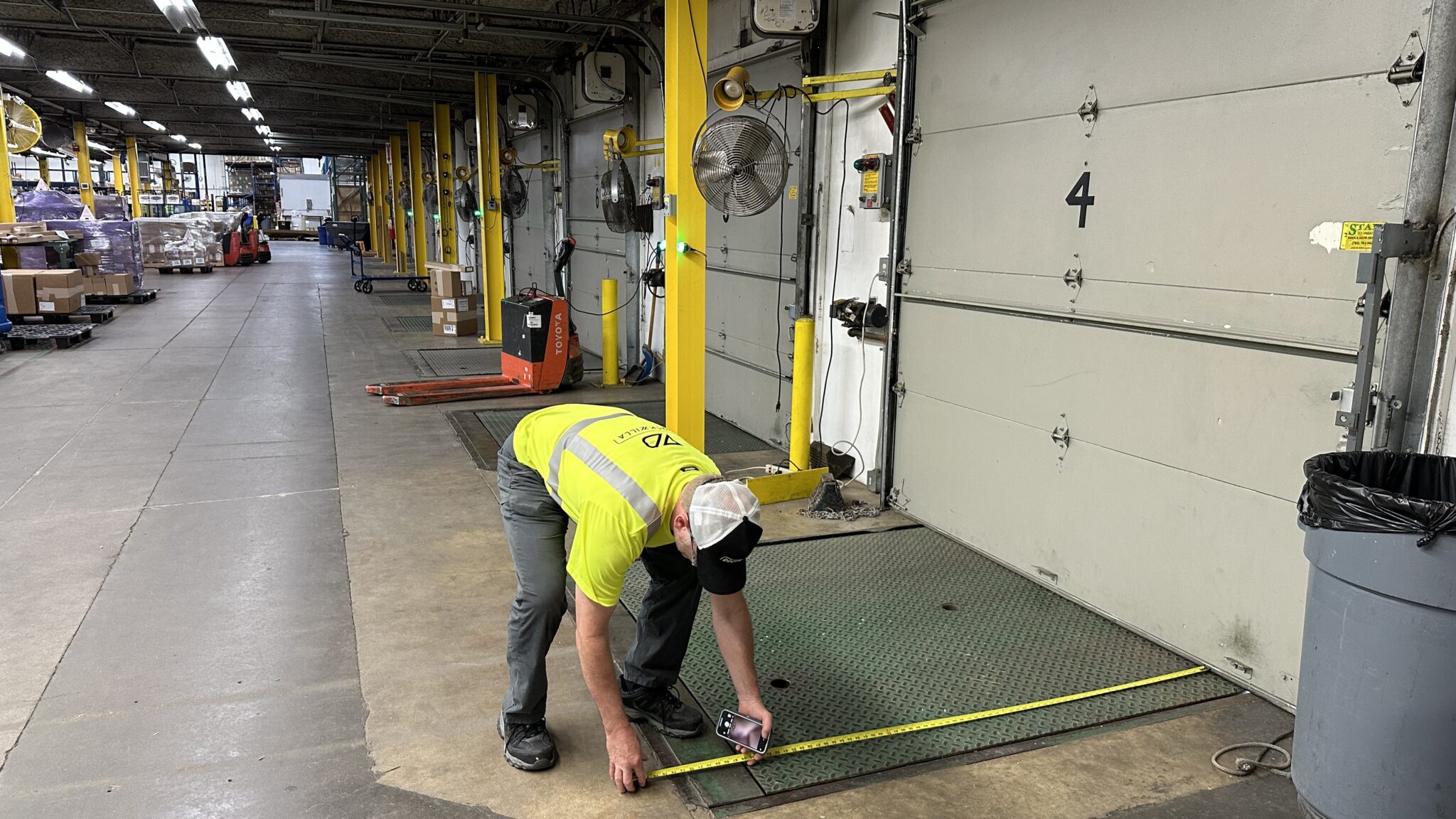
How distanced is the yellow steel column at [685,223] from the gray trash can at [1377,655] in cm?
369

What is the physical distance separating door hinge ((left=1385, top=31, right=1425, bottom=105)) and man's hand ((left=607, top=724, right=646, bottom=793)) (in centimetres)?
292

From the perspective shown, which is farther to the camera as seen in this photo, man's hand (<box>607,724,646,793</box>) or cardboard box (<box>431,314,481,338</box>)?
cardboard box (<box>431,314,481,338</box>)

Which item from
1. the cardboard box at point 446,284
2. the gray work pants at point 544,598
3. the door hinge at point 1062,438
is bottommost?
the gray work pants at point 544,598

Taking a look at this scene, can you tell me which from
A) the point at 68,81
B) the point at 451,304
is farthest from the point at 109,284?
the point at 451,304

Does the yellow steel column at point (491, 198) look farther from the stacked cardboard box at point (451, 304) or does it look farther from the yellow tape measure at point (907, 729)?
the yellow tape measure at point (907, 729)

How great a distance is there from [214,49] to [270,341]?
3.55m

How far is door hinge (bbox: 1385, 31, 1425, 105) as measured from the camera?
2.65 metres

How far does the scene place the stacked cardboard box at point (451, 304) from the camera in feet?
38.9

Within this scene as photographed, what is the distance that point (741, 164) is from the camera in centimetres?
501

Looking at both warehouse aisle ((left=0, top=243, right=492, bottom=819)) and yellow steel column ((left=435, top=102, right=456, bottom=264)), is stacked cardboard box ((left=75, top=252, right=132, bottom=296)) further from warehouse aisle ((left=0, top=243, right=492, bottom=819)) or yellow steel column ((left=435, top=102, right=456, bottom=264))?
warehouse aisle ((left=0, top=243, right=492, bottom=819))

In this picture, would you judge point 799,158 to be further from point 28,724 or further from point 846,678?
point 28,724

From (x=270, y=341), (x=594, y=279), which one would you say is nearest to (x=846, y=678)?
(x=594, y=279)

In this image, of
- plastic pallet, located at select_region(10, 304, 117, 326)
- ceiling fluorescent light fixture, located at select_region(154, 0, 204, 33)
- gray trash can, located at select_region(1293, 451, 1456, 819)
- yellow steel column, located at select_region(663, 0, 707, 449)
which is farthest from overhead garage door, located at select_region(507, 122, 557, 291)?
gray trash can, located at select_region(1293, 451, 1456, 819)

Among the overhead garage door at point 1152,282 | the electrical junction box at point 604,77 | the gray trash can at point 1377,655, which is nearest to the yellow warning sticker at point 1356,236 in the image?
the overhead garage door at point 1152,282
